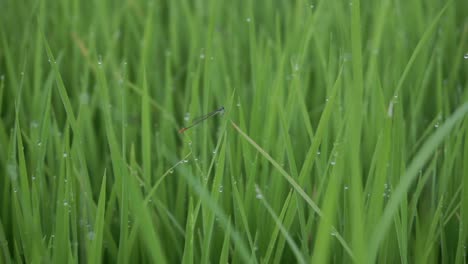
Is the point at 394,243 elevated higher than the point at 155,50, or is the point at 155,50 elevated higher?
the point at 155,50

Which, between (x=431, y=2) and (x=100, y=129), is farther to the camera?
(x=431, y=2)

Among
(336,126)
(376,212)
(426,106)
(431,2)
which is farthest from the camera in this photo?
(431,2)

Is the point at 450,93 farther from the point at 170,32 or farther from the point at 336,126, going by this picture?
the point at 170,32

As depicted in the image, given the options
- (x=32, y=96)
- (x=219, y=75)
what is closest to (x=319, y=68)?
(x=219, y=75)

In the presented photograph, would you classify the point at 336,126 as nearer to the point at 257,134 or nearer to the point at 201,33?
the point at 257,134

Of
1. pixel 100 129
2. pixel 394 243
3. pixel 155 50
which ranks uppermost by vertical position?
pixel 155 50

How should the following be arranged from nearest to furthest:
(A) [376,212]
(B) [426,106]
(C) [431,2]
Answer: (A) [376,212] → (B) [426,106] → (C) [431,2]

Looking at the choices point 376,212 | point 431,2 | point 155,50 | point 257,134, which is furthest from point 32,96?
point 431,2
